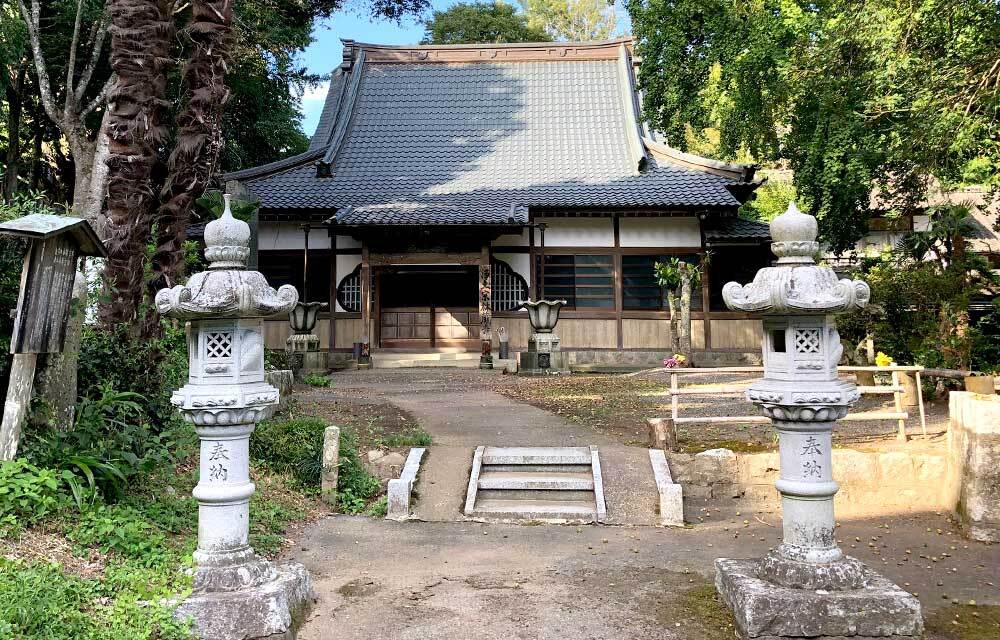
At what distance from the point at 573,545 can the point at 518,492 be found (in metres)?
1.46

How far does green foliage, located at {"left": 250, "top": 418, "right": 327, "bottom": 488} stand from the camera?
7273 mm

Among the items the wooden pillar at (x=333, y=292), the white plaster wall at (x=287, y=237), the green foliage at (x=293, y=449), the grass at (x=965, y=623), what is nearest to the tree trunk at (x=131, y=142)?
the green foliage at (x=293, y=449)

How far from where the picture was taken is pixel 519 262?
1805 cm

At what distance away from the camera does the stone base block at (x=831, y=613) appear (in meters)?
3.85

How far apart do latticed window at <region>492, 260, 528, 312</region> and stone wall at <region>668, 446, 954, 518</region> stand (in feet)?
34.8

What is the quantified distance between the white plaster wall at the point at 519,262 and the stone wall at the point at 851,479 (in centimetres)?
1067

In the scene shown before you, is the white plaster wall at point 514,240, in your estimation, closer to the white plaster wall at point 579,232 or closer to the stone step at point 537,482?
the white plaster wall at point 579,232

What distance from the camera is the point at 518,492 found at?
7379mm

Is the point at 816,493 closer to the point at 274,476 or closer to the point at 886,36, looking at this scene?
the point at 274,476

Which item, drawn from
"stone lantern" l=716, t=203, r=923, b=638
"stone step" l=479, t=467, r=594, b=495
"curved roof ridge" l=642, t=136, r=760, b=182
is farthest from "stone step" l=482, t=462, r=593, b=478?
"curved roof ridge" l=642, t=136, r=760, b=182

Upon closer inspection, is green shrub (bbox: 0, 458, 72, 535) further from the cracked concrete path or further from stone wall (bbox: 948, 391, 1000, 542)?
stone wall (bbox: 948, 391, 1000, 542)

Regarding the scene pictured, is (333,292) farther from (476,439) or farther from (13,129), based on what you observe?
(476,439)

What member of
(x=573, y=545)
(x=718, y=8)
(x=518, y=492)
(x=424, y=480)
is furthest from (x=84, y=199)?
(x=718, y=8)

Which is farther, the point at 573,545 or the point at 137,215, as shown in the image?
the point at 137,215
